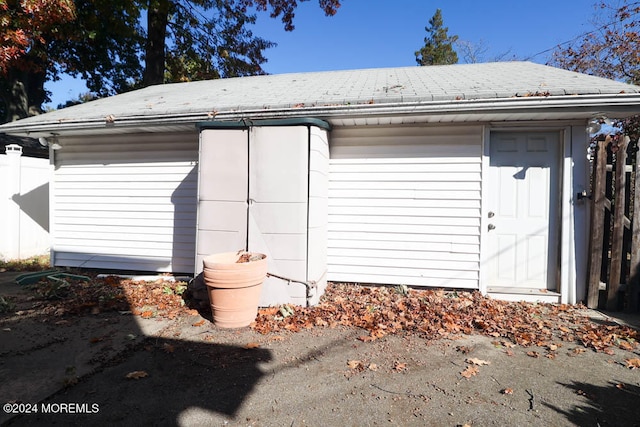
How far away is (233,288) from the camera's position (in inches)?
146

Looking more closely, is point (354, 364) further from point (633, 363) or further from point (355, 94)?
point (355, 94)

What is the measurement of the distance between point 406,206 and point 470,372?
8.62 ft

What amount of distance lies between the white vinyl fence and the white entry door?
9.60 metres

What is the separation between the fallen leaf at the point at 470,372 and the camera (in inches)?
112

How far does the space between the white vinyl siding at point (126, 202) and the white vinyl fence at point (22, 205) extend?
1819mm

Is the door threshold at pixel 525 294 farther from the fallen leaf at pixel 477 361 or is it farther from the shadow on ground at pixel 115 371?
the shadow on ground at pixel 115 371

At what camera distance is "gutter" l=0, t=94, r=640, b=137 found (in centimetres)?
391

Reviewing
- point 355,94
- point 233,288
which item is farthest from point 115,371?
point 355,94

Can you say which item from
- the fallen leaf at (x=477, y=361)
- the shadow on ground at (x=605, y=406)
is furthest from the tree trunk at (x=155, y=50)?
the shadow on ground at (x=605, y=406)

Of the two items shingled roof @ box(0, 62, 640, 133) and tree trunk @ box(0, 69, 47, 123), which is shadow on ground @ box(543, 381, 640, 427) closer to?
shingled roof @ box(0, 62, 640, 133)

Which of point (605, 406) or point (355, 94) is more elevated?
point (355, 94)

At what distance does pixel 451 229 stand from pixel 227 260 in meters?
3.26

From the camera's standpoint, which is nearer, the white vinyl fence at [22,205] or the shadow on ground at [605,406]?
the shadow on ground at [605,406]

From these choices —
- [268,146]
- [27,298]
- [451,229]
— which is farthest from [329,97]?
[27,298]
